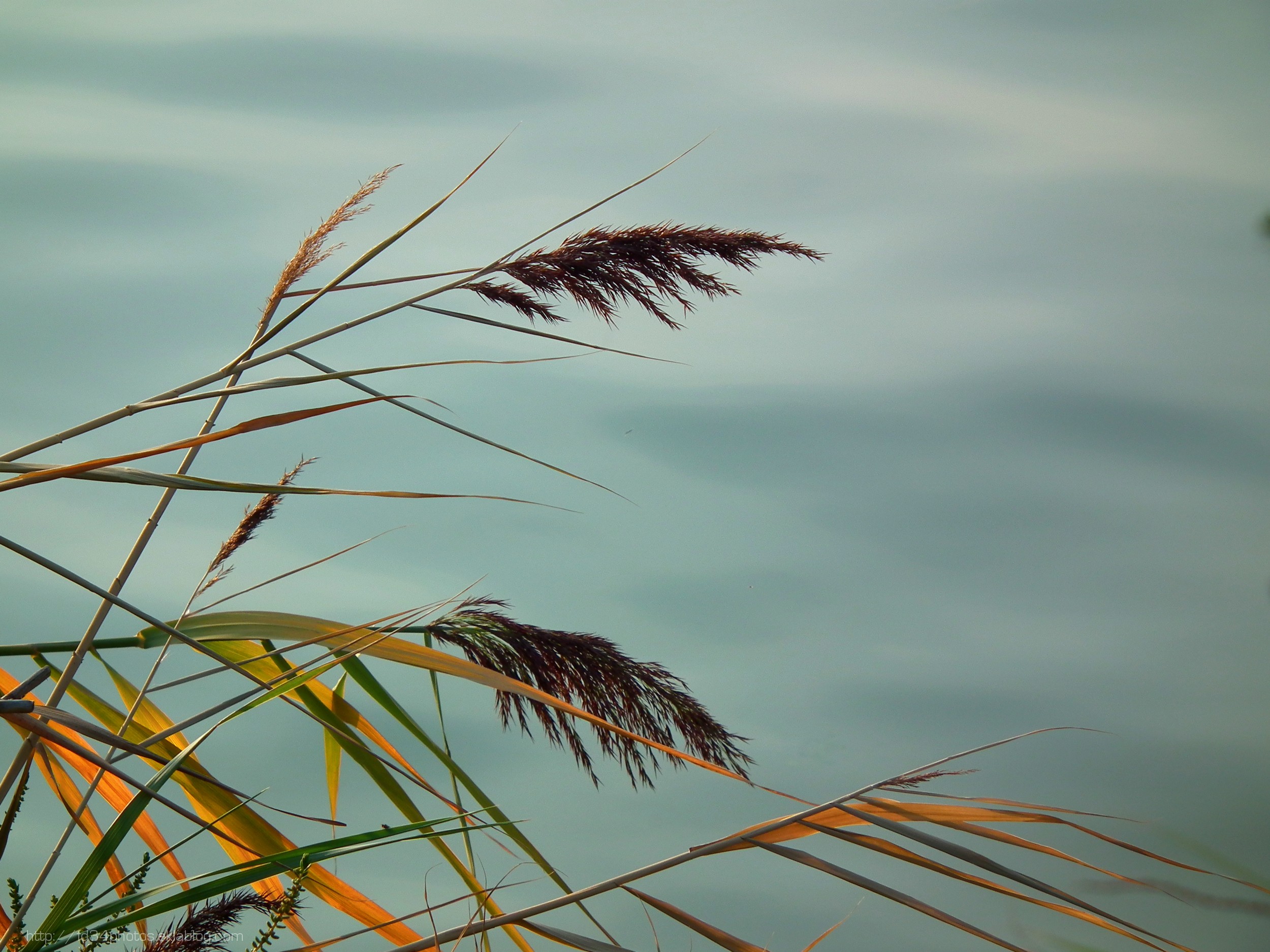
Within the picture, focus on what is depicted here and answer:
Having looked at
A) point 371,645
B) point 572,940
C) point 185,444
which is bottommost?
point 572,940

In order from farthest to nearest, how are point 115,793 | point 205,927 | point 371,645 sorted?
point 115,793 → point 371,645 → point 205,927

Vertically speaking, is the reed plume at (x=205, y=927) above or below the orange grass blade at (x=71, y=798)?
below

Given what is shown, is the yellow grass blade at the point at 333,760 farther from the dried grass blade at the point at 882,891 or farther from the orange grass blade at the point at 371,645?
the dried grass blade at the point at 882,891

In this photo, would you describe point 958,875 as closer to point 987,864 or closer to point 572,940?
point 987,864

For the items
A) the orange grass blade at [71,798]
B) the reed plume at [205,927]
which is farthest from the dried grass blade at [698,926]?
the orange grass blade at [71,798]

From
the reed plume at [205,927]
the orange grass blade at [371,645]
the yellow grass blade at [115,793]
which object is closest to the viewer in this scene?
the reed plume at [205,927]

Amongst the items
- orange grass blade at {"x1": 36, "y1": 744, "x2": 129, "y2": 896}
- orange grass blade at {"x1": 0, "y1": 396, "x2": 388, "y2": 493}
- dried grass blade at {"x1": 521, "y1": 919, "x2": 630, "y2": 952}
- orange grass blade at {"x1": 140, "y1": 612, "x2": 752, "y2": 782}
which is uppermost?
orange grass blade at {"x1": 0, "y1": 396, "x2": 388, "y2": 493}

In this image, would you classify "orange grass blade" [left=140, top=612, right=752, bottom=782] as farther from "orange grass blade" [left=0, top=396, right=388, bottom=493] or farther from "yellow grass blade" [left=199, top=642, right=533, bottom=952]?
"orange grass blade" [left=0, top=396, right=388, bottom=493]

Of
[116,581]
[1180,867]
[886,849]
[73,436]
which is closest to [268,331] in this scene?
[73,436]

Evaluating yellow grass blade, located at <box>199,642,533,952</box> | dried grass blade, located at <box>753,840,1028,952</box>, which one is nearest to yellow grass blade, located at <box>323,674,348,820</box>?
yellow grass blade, located at <box>199,642,533,952</box>

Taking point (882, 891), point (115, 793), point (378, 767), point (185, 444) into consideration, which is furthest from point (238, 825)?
point (882, 891)

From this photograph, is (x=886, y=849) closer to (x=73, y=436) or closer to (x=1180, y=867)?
(x=1180, y=867)

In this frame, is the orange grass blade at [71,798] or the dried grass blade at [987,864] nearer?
the dried grass blade at [987,864]
